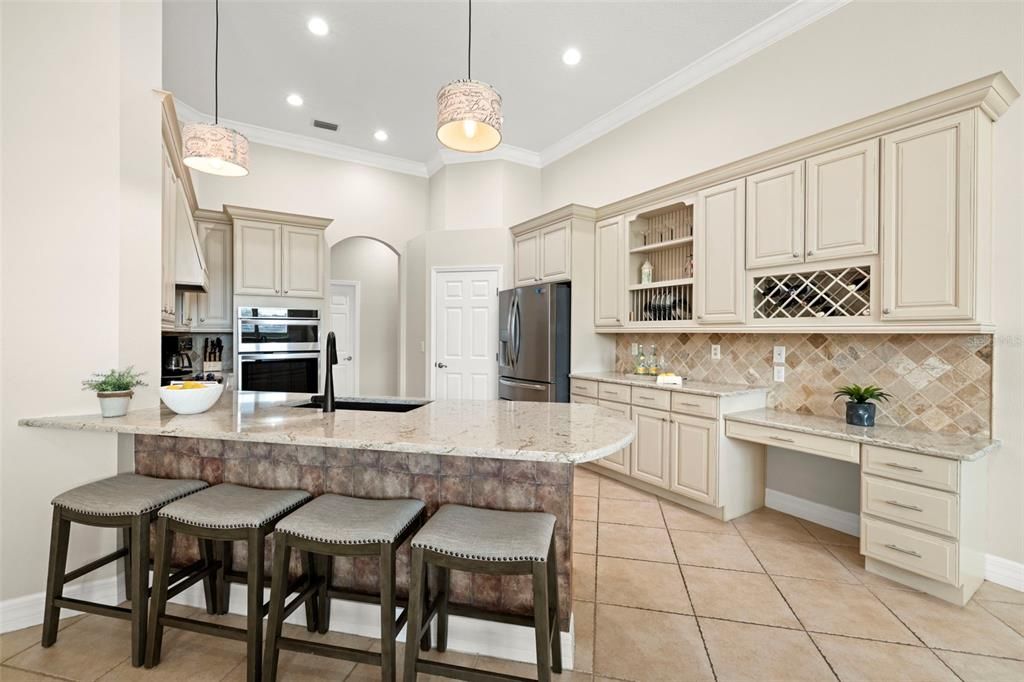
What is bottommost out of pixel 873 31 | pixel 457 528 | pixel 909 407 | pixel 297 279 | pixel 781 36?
pixel 457 528

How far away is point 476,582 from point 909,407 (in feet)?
8.52

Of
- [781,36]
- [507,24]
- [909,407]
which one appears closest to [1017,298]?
[909,407]

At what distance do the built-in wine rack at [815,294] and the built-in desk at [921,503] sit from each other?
73 centimetres

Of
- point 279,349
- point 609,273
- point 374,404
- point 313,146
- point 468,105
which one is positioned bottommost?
point 374,404

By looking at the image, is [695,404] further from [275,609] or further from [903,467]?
[275,609]

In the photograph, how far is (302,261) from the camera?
493 cm

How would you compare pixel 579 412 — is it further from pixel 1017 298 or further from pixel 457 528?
pixel 1017 298

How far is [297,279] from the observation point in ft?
16.1

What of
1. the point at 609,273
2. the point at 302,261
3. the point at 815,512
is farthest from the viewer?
the point at 302,261

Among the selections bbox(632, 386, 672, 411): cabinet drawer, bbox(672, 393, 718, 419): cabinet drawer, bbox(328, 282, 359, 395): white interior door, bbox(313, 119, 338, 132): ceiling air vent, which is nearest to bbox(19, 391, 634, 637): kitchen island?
bbox(672, 393, 718, 419): cabinet drawer

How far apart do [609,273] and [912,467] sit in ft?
8.58

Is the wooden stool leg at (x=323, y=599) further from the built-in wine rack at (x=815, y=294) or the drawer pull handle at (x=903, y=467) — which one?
the built-in wine rack at (x=815, y=294)

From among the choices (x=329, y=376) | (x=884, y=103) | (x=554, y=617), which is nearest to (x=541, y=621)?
(x=554, y=617)

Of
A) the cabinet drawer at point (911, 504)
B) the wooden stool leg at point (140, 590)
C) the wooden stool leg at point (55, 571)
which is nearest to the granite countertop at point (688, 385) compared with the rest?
the cabinet drawer at point (911, 504)
